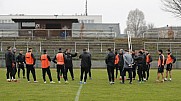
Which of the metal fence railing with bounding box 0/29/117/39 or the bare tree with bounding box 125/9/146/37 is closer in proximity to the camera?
the metal fence railing with bounding box 0/29/117/39

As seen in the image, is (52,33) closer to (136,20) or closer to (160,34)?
(160,34)

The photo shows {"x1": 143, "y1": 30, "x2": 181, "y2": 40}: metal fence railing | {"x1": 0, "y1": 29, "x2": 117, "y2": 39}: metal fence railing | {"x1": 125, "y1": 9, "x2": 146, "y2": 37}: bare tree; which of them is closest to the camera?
{"x1": 0, "y1": 29, "x2": 117, "y2": 39}: metal fence railing

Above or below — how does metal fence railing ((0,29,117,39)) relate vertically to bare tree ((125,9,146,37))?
below

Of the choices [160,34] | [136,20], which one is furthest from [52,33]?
[136,20]

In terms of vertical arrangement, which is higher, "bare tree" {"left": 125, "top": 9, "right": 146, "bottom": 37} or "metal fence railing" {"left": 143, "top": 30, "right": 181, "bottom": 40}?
"bare tree" {"left": 125, "top": 9, "right": 146, "bottom": 37}

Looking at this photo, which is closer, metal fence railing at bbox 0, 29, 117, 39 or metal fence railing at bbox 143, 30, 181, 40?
metal fence railing at bbox 0, 29, 117, 39

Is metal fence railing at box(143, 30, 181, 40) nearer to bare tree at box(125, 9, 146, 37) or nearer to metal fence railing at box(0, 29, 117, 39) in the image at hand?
metal fence railing at box(0, 29, 117, 39)

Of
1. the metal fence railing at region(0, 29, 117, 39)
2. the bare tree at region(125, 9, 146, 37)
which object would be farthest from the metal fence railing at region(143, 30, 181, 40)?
the bare tree at region(125, 9, 146, 37)

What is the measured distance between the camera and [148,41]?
5600 centimetres

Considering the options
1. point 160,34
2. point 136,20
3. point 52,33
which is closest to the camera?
point 52,33

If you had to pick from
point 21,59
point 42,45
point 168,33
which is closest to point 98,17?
point 168,33

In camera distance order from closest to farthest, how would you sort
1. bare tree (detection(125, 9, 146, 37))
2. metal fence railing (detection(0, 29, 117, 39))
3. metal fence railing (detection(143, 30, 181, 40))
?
1. metal fence railing (detection(0, 29, 117, 39))
2. metal fence railing (detection(143, 30, 181, 40))
3. bare tree (detection(125, 9, 146, 37))

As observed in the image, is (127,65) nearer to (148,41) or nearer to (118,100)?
(118,100)

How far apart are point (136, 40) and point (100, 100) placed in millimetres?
42053
